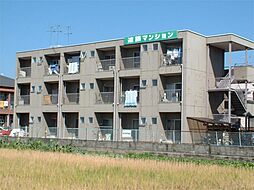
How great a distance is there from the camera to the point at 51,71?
43750 mm

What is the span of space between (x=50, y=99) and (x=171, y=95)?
13759 mm

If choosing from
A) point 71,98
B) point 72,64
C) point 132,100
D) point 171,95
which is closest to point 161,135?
point 171,95

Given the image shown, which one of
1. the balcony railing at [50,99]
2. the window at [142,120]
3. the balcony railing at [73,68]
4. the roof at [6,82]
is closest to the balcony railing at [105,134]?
the window at [142,120]

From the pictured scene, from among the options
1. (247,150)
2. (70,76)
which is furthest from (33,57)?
(247,150)

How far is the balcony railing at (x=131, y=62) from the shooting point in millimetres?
37438

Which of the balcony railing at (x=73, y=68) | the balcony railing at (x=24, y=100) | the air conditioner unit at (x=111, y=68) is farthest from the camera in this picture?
the balcony railing at (x=24, y=100)

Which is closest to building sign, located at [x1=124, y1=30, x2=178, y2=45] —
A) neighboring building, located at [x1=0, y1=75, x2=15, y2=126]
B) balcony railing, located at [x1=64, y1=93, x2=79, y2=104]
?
balcony railing, located at [x1=64, y1=93, x2=79, y2=104]

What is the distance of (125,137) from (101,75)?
6214mm

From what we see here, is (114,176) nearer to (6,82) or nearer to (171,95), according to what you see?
(171,95)

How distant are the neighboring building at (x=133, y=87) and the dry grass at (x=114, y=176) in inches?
564

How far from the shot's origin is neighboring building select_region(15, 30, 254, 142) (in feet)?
113

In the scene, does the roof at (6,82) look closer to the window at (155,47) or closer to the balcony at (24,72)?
the balcony at (24,72)

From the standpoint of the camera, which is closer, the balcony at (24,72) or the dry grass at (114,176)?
the dry grass at (114,176)

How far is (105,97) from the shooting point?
39500 mm
